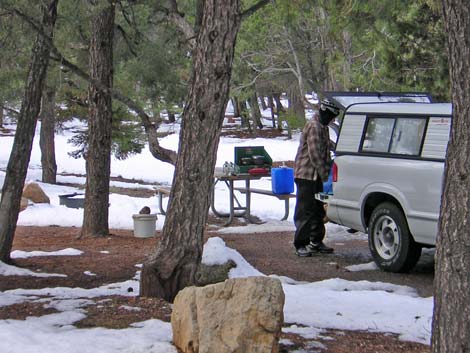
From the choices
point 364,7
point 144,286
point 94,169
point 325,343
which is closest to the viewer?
point 325,343

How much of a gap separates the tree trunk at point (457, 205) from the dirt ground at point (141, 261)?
1.56 metres

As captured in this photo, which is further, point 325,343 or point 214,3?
point 214,3

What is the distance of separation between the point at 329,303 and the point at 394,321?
74cm

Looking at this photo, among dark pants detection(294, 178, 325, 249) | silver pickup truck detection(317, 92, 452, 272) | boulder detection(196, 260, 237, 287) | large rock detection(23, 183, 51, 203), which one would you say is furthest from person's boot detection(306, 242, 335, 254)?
large rock detection(23, 183, 51, 203)

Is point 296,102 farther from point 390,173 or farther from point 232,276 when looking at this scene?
point 232,276

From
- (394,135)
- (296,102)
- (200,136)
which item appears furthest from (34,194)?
(296,102)

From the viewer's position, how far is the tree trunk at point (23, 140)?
26.6ft

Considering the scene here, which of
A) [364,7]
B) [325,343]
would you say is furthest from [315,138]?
[325,343]

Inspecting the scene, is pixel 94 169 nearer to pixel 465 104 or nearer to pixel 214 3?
pixel 214 3

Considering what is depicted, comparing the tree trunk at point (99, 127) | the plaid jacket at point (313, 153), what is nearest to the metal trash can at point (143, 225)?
the tree trunk at point (99, 127)

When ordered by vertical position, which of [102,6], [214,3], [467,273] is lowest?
[467,273]

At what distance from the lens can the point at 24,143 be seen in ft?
26.6

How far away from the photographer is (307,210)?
9.45 meters

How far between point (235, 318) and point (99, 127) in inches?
295
